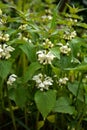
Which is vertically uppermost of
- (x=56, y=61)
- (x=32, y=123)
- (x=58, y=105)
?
(x=56, y=61)

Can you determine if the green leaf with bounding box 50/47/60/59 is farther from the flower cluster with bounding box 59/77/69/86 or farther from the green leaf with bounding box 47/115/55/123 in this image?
the green leaf with bounding box 47/115/55/123

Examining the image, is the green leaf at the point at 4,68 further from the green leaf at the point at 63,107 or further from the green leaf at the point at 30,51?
the green leaf at the point at 63,107

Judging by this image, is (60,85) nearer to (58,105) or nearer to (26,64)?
(58,105)

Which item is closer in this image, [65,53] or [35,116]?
[65,53]

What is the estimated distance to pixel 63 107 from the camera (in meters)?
1.16

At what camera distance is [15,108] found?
4.42ft

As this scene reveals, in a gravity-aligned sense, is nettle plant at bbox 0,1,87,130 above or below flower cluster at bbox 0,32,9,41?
below

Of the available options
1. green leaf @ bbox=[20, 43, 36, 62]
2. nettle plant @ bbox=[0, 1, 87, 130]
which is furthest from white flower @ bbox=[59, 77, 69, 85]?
green leaf @ bbox=[20, 43, 36, 62]

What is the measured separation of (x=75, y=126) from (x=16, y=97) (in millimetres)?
206

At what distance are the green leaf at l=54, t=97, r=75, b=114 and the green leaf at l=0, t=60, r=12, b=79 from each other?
184 mm

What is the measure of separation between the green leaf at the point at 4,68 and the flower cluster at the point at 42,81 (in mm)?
85

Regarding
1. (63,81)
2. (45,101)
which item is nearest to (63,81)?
(63,81)

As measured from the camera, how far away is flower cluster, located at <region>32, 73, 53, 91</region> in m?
1.12

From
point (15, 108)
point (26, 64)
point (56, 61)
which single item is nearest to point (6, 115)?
point (15, 108)
